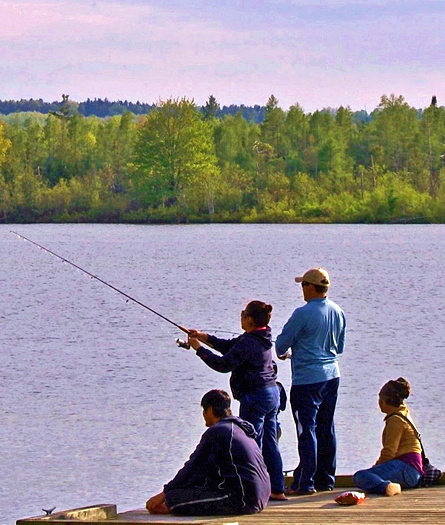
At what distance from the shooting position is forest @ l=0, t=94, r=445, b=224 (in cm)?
9644

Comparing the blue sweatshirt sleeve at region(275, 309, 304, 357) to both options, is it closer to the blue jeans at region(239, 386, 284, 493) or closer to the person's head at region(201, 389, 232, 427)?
the blue jeans at region(239, 386, 284, 493)

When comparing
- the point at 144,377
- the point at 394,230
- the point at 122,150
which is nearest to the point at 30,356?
the point at 144,377

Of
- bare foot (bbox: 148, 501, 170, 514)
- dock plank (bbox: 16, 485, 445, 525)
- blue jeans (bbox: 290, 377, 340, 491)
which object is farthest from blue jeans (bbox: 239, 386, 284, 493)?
bare foot (bbox: 148, 501, 170, 514)

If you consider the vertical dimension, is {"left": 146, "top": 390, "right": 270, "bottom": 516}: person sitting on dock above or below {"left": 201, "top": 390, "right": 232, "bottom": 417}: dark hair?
below

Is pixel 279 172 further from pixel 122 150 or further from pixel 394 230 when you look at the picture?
pixel 394 230

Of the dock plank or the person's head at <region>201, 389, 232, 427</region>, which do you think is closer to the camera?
the dock plank

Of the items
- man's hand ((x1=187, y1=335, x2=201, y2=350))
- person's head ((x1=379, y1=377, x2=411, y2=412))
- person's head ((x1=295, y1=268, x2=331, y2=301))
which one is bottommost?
person's head ((x1=379, y1=377, x2=411, y2=412))

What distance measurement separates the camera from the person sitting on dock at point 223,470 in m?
8.41

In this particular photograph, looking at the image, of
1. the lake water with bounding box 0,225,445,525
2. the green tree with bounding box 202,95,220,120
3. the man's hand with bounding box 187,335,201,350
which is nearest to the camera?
the man's hand with bounding box 187,335,201,350

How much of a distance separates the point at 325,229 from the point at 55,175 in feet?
100

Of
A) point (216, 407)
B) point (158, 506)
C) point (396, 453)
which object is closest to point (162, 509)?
point (158, 506)

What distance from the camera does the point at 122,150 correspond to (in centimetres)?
11212

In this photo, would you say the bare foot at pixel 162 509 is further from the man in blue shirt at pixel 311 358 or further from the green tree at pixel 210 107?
the green tree at pixel 210 107

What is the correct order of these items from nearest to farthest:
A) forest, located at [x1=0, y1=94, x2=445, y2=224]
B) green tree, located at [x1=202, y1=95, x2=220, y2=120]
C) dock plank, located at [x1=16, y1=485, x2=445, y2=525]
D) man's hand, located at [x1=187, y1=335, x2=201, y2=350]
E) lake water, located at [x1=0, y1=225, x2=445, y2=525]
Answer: dock plank, located at [x1=16, y1=485, x2=445, y2=525]
man's hand, located at [x1=187, y1=335, x2=201, y2=350]
lake water, located at [x1=0, y1=225, x2=445, y2=525]
forest, located at [x1=0, y1=94, x2=445, y2=224]
green tree, located at [x1=202, y1=95, x2=220, y2=120]
